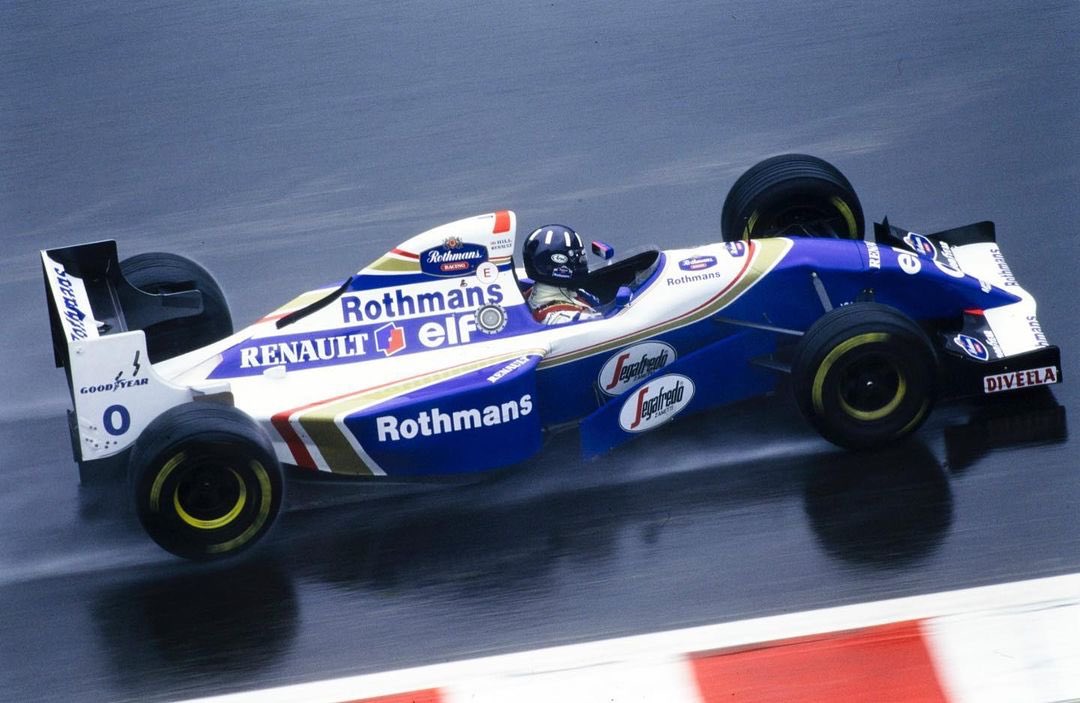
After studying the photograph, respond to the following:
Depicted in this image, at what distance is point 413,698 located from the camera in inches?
204

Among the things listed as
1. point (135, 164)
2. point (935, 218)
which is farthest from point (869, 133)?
point (135, 164)

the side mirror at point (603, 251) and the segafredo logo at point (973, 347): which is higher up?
the side mirror at point (603, 251)

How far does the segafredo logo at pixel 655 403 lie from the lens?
21.3 ft

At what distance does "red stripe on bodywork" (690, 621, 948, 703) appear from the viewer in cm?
A: 482

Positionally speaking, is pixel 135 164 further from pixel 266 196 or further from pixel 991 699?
pixel 991 699

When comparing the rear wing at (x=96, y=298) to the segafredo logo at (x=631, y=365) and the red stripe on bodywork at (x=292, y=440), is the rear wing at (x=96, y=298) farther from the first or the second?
the segafredo logo at (x=631, y=365)

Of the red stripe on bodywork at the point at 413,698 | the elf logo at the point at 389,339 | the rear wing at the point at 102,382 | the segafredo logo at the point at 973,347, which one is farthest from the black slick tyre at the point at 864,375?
the rear wing at the point at 102,382

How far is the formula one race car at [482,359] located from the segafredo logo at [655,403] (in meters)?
0.01

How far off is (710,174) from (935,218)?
5.07 feet

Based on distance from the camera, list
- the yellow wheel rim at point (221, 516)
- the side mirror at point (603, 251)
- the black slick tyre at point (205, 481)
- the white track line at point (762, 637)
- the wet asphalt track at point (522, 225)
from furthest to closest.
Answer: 1. the side mirror at point (603, 251)
2. the yellow wheel rim at point (221, 516)
3. the black slick tyre at point (205, 481)
4. the wet asphalt track at point (522, 225)
5. the white track line at point (762, 637)

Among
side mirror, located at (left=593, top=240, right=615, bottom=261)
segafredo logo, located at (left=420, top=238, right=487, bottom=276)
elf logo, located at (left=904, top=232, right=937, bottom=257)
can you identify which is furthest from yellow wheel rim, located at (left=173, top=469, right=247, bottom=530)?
elf logo, located at (left=904, top=232, right=937, bottom=257)

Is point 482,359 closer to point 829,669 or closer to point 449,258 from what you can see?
point 449,258

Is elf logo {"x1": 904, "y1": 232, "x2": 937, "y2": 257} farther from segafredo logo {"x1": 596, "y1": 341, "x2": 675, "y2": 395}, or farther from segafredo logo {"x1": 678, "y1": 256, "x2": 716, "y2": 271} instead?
segafredo logo {"x1": 596, "y1": 341, "x2": 675, "y2": 395}

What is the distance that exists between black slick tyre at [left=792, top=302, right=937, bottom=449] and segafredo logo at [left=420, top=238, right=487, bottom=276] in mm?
1651
